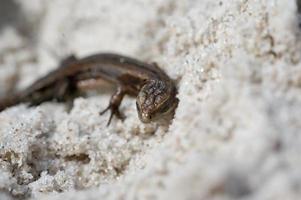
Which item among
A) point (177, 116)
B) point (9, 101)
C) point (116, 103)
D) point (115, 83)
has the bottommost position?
point (177, 116)

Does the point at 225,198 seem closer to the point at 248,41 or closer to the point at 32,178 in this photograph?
the point at 248,41

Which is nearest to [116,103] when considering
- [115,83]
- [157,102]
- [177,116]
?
[157,102]

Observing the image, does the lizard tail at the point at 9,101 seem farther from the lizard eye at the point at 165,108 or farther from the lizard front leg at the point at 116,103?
the lizard eye at the point at 165,108

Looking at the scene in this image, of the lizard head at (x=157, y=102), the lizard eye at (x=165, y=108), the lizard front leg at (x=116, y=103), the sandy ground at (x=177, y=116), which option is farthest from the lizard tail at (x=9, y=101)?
the lizard eye at (x=165, y=108)

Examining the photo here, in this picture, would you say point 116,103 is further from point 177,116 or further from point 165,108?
point 177,116

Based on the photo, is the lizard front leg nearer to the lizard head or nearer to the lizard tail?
the lizard head

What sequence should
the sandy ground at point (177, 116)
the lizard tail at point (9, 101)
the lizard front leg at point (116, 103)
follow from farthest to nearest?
1. the lizard tail at point (9, 101)
2. the lizard front leg at point (116, 103)
3. the sandy ground at point (177, 116)

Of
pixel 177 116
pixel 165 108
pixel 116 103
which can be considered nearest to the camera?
pixel 177 116
